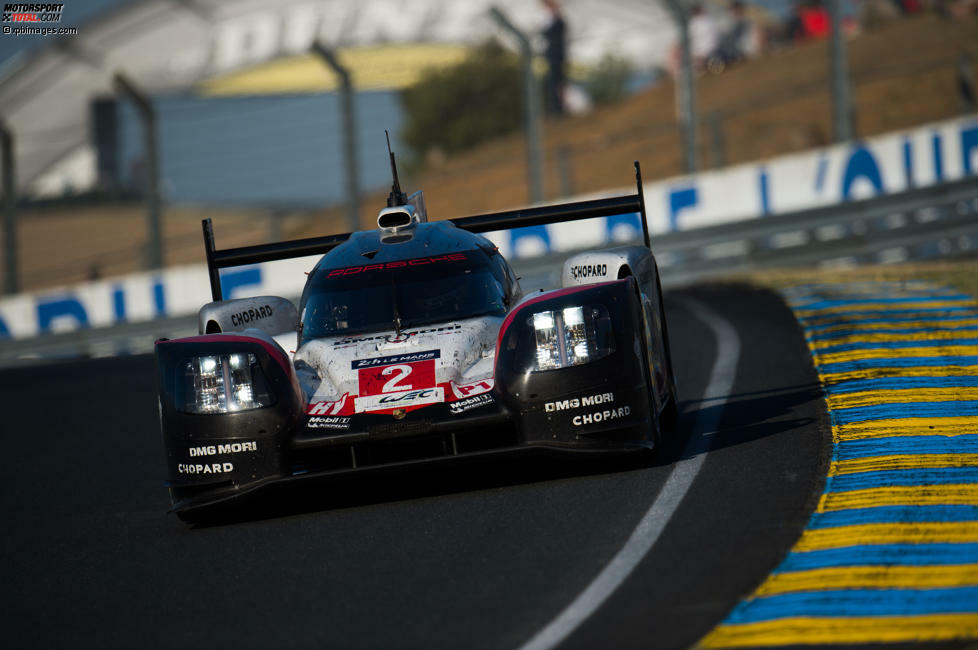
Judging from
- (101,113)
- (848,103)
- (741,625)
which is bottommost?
(741,625)

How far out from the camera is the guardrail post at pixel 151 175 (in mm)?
18703

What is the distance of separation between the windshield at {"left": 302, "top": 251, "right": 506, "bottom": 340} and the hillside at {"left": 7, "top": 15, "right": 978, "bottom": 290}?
1700cm

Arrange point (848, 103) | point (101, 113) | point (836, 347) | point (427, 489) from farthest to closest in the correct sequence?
point (101, 113)
point (848, 103)
point (836, 347)
point (427, 489)

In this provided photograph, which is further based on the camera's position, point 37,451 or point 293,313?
point 37,451

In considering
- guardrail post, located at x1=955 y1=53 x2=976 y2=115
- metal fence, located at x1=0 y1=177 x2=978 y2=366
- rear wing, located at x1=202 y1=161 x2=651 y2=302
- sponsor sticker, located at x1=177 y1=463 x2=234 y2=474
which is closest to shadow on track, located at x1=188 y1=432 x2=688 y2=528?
sponsor sticker, located at x1=177 y1=463 x2=234 y2=474

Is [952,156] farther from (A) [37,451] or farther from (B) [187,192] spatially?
(B) [187,192]

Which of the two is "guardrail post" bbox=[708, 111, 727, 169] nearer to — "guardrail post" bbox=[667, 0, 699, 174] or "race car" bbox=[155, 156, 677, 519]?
"guardrail post" bbox=[667, 0, 699, 174]

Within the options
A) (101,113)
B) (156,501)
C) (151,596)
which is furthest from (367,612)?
(101,113)

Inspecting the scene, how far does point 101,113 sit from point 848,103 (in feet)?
39.3

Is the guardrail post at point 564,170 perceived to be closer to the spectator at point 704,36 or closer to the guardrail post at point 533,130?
the guardrail post at point 533,130

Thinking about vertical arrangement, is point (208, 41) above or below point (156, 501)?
above

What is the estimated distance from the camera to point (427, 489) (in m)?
7.09

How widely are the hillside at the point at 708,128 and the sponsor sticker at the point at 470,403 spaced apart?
18344mm

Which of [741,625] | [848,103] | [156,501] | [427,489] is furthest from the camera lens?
[848,103]
